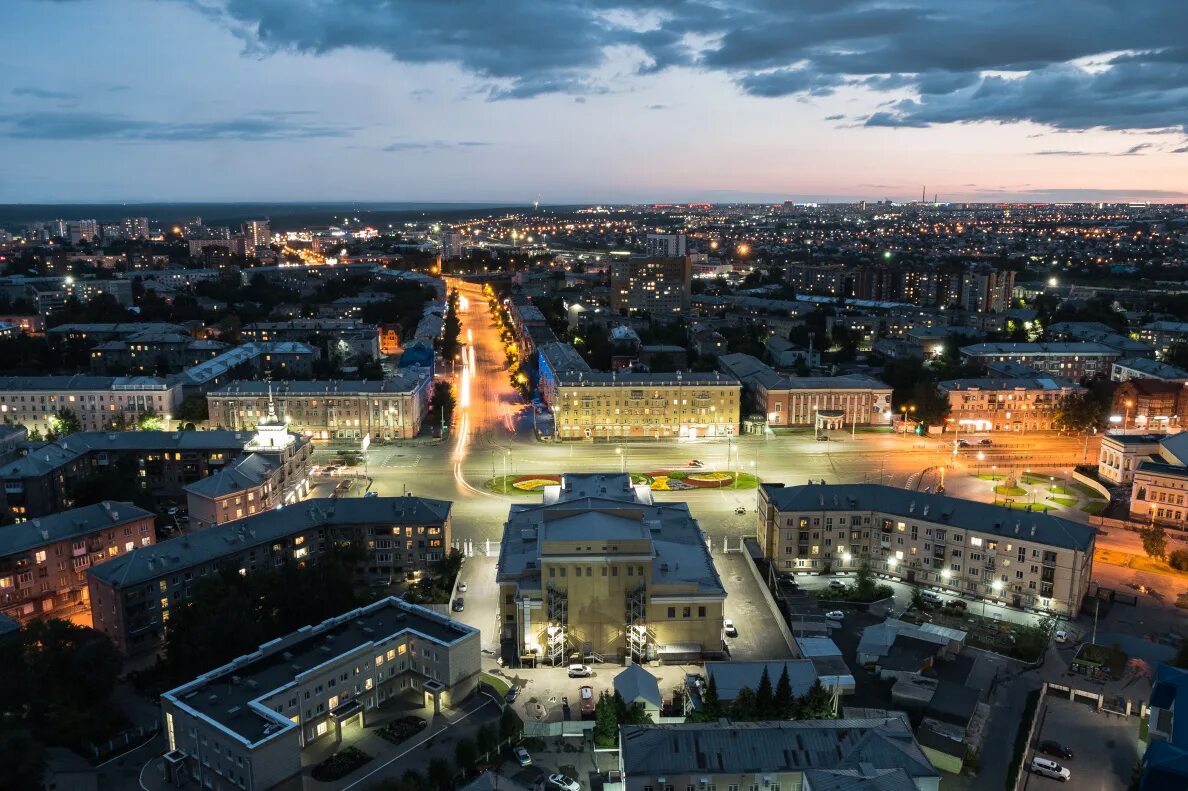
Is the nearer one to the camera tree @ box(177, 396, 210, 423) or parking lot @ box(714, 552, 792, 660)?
parking lot @ box(714, 552, 792, 660)

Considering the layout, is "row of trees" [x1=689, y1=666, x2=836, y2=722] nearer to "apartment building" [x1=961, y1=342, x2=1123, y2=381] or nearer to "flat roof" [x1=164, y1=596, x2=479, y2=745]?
"flat roof" [x1=164, y1=596, x2=479, y2=745]

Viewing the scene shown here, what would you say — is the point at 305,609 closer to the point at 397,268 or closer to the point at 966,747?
the point at 966,747

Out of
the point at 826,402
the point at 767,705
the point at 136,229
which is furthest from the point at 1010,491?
the point at 136,229

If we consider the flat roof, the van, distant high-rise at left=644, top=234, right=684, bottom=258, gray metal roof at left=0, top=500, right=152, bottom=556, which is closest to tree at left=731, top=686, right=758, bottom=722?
the van

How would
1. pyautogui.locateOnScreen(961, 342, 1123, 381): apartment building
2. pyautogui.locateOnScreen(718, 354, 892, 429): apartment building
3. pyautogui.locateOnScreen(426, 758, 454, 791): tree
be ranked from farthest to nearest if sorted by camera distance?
pyautogui.locateOnScreen(961, 342, 1123, 381): apartment building < pyautogui.locateOnScreen(718, 354, 892, 429): apartment building < pyautogui.locateOnScreen(426, 758, 454, 791): tree

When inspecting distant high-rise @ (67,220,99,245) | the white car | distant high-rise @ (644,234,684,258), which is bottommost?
the white car

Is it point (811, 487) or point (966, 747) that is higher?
point (811, 487)

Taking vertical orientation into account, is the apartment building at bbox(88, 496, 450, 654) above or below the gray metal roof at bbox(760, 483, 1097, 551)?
below

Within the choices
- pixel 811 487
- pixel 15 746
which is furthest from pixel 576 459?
pixel 15 746
